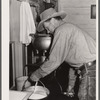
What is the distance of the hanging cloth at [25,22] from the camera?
111 inches

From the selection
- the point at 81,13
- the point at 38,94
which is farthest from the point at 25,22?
the point at 81,13

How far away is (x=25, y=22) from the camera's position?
2854 mm

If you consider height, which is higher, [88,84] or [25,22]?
[25,22]

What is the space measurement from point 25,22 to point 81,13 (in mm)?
2216

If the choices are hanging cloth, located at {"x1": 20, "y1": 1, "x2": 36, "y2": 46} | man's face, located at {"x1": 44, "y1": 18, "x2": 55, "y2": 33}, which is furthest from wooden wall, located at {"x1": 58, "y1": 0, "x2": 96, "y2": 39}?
man's face, located at {"x1": 44, "y1": 18, "x2": 55, "y2": 33}

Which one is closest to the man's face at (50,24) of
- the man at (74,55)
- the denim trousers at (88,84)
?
the man at (74,55)

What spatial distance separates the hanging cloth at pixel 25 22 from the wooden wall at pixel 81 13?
206 centimetres

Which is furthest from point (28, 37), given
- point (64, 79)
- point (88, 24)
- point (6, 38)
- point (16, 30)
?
point (88, 24)

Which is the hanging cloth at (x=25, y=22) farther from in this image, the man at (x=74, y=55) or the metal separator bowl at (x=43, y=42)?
the man at (x=74, y=55)

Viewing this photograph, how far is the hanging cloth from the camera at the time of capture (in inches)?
111

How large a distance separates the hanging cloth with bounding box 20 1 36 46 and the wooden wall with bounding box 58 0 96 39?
2063mm

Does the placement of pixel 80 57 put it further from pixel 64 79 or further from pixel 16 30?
pixel 64 79

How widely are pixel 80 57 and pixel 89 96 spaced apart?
38cm

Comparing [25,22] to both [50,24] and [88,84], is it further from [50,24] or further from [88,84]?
[88,84]
